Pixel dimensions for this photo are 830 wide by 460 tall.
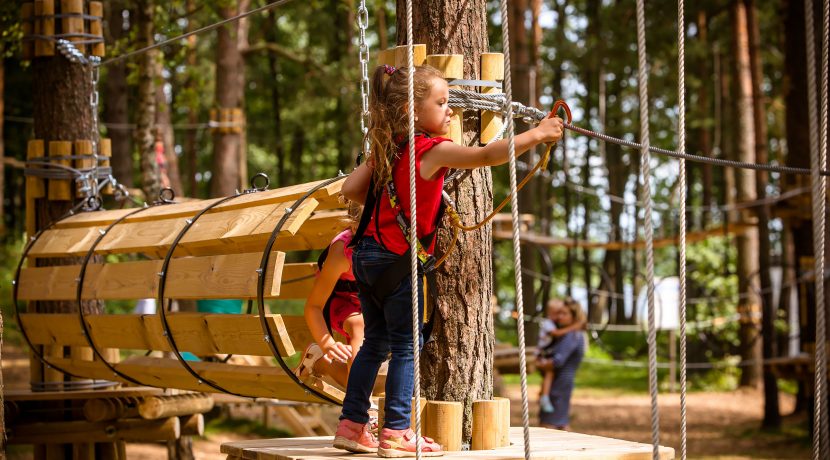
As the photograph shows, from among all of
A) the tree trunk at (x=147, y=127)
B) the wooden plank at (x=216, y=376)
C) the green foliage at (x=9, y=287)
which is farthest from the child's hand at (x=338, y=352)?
the green foliage at (x=9, y=287)

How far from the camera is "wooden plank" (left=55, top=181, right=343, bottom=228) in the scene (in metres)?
4.10

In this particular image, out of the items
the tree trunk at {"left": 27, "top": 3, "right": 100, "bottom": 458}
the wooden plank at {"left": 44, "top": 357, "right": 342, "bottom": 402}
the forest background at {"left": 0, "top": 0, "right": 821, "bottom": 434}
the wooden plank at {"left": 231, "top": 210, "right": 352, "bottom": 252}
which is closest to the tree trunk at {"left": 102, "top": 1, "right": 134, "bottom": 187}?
the forest background at {"left": 0, "top": 0, "right": 821, "bottom": 434}

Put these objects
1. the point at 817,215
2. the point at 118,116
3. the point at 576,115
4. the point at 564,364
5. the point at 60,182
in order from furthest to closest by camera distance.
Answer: the point at 576,115
the point at 118,116
the point at 564,364
the point at 60,182
the point at 817,215

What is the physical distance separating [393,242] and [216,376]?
5.24ft

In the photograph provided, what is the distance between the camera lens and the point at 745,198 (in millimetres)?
15906

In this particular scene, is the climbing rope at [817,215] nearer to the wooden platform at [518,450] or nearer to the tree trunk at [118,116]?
the wooden platform at [518,450]

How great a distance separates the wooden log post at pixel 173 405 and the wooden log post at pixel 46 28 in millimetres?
2300

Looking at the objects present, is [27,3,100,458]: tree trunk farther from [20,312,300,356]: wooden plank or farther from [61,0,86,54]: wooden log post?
[20,312,300,356]: wooden plank

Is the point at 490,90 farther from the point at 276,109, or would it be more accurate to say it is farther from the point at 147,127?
the point at 276,109

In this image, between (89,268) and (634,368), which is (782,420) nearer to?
(634,368)

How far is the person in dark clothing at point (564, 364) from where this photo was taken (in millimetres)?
9672

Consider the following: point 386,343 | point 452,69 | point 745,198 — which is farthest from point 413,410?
point 745,198

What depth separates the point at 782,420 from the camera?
1270 centimetres

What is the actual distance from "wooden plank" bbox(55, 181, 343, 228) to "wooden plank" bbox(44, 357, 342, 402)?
0.68m
